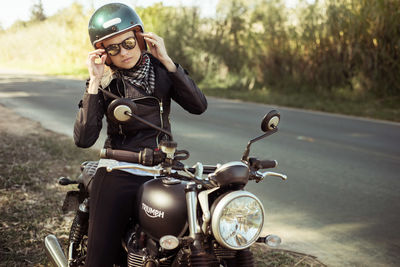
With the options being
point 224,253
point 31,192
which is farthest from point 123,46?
point 31,192

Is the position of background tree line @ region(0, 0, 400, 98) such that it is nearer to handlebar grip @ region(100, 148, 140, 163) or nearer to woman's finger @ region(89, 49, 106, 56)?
woman's finger @ region(89, 49, 106, 56)

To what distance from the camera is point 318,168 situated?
6.86 m

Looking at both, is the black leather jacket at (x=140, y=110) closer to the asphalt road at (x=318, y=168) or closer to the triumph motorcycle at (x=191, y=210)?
the triumph motorcycle at (x=191, y=210)

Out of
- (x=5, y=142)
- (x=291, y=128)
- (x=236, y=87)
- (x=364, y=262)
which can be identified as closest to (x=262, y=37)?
(x=236, y=87)

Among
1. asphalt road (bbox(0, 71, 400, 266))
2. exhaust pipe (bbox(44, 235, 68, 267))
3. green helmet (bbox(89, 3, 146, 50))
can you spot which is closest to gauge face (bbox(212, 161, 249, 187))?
green helmet (bbox(89, 3, 146, 50))

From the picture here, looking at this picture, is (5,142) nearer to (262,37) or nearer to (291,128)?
(291,128)

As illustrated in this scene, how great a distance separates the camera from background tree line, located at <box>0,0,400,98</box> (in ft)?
50.0

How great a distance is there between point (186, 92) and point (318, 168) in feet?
14.6

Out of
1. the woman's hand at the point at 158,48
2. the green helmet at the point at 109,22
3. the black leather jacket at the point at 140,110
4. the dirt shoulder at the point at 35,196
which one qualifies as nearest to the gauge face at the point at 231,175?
the black leather jacket at the point at 140,110

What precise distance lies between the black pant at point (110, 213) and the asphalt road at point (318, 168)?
206 cm

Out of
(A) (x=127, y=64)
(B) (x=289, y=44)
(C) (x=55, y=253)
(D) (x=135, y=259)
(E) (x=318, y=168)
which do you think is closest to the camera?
(D) (x=135, y=259)

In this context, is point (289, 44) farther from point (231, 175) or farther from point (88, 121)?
point (231, 175)

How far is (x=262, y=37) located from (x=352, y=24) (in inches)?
173

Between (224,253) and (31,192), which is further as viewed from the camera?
(31,192)
